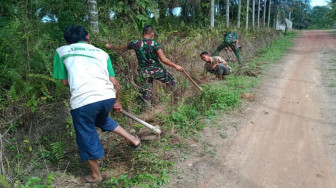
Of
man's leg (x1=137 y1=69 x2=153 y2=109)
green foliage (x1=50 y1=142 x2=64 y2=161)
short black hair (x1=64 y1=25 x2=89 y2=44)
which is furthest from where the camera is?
man's leg (x1=137 y1=69 x2=153 y2=109)

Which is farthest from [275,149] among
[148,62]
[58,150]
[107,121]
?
[58,150]

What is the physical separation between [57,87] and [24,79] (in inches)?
24.5

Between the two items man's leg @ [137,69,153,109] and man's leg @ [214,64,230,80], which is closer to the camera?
man's leg @ [137,69,153,109]

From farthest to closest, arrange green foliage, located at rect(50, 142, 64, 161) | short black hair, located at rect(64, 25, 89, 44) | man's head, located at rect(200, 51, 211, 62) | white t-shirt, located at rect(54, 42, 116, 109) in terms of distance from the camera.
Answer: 1. man's head, located at rect(200, 51, 211, 62)
2. green foliage, located at rect(50, 142, 64, 161)
3. short black hair, located at rect(64, 25, 89, 44)
4. white t-shirt, located at rect(54, 42, 116, 109)

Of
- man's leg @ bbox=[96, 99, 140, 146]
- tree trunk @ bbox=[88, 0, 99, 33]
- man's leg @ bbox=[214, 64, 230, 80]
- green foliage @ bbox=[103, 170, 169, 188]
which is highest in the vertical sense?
tree trunk @ bbox=[88, 0, 99, 33]

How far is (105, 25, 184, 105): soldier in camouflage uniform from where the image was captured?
4.50 metres

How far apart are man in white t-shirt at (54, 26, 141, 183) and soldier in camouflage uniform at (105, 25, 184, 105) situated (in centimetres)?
179

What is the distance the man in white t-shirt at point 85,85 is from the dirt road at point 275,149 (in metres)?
1.07

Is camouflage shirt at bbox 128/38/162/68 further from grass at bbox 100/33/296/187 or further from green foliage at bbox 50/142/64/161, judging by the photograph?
green foliage at bbox 50/142/64/161

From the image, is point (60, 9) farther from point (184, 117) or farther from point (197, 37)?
point (197, 37)

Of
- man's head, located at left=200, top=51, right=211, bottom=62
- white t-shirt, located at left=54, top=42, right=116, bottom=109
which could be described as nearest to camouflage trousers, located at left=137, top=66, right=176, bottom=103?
white t-shirt, located at left=54, top=42, right=116, bottom=109

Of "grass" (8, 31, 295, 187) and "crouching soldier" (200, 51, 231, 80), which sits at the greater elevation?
"crouching soldier" (200, 51, 231, 80)

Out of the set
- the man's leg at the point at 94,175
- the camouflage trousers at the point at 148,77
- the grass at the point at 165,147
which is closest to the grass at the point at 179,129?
the grass at the point at 165,147

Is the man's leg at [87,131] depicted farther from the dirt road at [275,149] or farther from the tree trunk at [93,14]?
the tree trunk at [93,14]
